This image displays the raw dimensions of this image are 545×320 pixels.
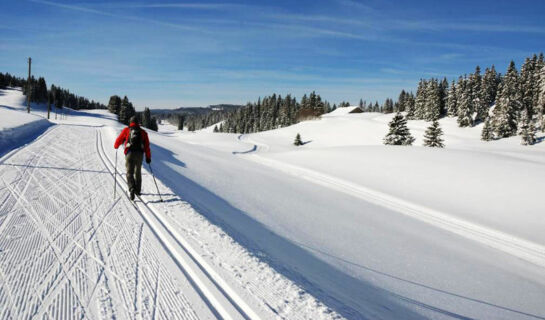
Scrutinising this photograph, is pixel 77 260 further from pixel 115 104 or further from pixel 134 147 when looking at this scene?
pixel 115 104

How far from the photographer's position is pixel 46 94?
354 ft

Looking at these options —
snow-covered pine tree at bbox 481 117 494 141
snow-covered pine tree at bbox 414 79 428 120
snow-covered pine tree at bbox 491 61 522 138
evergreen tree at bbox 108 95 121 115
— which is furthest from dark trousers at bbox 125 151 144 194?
evergreen tree at bbox 108 95 121 115

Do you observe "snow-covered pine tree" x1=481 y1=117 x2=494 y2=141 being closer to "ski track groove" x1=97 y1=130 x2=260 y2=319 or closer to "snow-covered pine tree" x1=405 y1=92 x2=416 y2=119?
"snow-covered pine tree" x1=405 y1=92 x2=416 y2=119

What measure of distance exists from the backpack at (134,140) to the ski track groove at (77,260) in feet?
4.30

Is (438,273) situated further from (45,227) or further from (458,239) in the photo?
(45,227)

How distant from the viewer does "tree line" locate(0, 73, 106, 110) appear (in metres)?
101

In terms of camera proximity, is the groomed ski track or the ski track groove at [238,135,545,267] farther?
the ski track groove at [238,135,545,267]

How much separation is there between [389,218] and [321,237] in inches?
150

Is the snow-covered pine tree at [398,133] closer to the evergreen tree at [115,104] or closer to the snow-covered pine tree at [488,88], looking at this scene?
the snow-covered pine tree at [488,88]

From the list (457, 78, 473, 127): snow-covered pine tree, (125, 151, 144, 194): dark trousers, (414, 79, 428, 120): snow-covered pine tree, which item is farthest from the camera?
(414, 79, 428, 120): snow-covered pine tree

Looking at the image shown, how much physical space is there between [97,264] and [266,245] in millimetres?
2994

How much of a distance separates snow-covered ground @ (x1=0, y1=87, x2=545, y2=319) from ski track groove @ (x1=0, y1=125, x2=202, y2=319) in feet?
0.07

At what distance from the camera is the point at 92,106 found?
16462 centimetres

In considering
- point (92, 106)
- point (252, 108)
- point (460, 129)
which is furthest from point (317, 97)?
point (92, 106)
